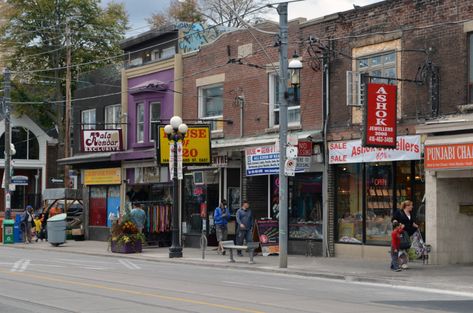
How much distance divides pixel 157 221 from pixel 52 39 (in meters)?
28.9

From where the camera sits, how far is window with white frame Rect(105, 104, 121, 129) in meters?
36.1

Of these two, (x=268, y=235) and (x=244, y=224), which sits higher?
(x=244, y=224)

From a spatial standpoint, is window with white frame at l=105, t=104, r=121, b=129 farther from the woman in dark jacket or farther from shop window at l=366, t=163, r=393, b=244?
the woman in dark jacket

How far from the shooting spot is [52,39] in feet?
183

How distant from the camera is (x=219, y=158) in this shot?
29547 millimetres

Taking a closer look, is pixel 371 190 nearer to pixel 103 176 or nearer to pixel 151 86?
pixel 151 86

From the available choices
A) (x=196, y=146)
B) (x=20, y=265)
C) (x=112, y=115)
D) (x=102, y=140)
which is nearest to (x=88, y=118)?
(x=112, y=115)

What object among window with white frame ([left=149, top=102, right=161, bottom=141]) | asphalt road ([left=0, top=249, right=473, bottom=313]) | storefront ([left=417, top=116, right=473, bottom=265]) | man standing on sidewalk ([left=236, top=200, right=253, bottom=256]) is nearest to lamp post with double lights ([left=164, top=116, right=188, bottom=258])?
man standing on sidewalk ([left=236, top=200, right=253, bottom=256])

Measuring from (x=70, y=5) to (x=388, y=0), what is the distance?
122ft

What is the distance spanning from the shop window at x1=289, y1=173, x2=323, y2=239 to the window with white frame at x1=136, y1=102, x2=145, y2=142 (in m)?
9.37

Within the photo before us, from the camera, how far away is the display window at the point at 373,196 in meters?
22.7

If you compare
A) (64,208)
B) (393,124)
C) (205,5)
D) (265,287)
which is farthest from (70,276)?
(205,5)

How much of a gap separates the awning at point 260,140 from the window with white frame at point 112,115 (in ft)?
24.4

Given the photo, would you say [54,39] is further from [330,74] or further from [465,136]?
[465,136]
